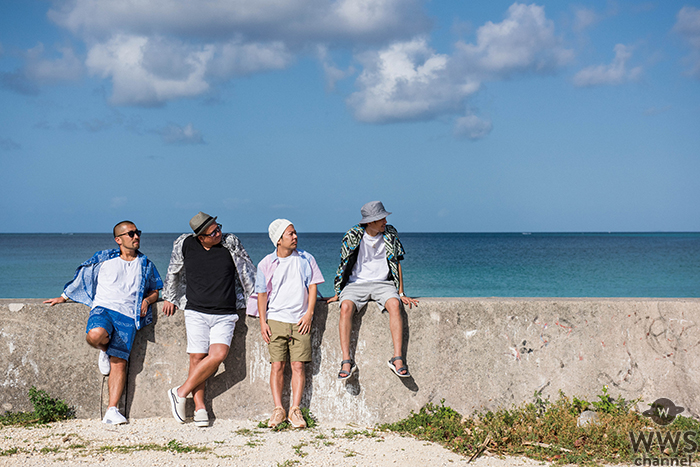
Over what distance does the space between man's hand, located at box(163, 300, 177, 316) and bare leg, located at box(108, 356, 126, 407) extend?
0.56 meters

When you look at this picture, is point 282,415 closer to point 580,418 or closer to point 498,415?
point 498,415

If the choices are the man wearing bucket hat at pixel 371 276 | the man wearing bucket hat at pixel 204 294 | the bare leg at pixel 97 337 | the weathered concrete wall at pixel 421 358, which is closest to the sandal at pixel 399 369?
the man wearing bucket hat at pixel 371 276

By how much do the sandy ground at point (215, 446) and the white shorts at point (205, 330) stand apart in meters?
0.71

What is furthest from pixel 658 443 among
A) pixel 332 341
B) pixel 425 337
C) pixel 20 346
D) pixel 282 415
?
pixel 20 346

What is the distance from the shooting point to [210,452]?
394 centimetres

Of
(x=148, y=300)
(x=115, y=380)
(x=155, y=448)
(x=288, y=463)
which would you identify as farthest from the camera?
(x=148, y=300)

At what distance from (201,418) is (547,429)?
292cm

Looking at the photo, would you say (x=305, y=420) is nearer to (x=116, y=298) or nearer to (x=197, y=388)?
(x=197, y=388)

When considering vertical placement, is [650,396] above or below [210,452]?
above

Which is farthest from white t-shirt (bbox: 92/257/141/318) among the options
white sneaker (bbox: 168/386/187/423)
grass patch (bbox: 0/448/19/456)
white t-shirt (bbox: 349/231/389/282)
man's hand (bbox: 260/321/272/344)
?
white t-shirt (bbox: 349/231/389/282)

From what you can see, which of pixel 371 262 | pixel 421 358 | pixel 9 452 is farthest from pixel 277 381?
pixel 9 452

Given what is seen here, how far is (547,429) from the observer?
13.7ft

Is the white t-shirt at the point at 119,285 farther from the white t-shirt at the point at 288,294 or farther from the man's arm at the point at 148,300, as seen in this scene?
the white t-shirt at the point at 288,294

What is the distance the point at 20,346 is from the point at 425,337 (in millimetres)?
3693
